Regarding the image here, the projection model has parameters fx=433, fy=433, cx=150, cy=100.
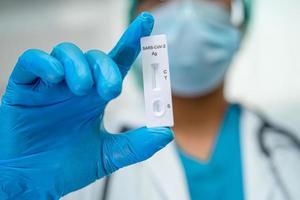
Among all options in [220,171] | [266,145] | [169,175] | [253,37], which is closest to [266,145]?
[266,145]

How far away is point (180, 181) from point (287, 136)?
29 cm

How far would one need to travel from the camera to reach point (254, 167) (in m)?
0.95

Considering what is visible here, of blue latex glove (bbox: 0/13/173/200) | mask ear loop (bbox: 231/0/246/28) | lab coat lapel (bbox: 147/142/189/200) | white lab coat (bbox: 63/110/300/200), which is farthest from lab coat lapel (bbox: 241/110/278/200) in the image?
blue latex glove (bbox: 0/13/173/200)

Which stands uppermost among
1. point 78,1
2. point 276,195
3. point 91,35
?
point 78,1

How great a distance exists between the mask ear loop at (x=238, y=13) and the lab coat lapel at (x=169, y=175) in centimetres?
36

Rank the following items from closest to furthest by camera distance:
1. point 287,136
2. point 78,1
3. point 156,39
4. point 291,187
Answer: point 156,39, point 291,187, point 287,136, point 78,1

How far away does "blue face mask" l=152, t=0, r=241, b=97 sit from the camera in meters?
1.00

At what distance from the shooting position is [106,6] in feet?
4.84

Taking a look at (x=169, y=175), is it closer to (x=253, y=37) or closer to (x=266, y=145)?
(x=266, y=145)

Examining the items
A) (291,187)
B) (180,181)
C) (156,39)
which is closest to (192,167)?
(180,181)

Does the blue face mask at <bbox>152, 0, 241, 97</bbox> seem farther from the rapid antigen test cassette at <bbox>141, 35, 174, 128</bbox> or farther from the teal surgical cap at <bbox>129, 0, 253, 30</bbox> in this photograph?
the rapid antigen test cassette at <bbox>141, 35, 174, 128</bbox>

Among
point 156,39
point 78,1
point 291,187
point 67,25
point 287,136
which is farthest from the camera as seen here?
point 78,1

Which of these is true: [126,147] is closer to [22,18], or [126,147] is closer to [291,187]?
[291,187]

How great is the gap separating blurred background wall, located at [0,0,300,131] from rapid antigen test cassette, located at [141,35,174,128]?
0.78 m
